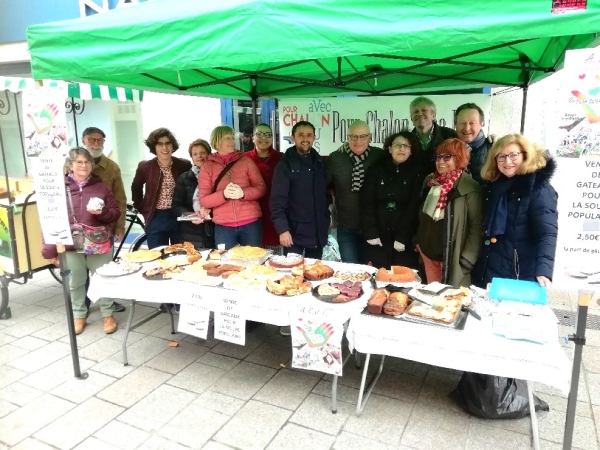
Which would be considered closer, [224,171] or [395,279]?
[395,279]

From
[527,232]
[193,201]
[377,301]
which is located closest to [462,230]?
[527,232]

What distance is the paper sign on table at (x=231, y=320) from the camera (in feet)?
9.12

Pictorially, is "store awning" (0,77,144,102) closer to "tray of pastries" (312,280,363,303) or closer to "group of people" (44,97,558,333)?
"group of people" (44,97,558,333)

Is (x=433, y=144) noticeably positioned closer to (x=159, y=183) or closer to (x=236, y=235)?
(x=236, y=235)

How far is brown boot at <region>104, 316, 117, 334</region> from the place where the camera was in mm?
3934

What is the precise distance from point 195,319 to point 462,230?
194 centimetres

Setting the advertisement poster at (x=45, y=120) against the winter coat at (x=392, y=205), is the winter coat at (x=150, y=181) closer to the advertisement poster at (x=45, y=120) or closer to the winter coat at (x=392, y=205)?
the advertisement poster at (x=45, y=120)

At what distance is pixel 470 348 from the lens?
2.20 m

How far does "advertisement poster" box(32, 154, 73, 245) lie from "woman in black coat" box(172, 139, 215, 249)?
1.28 metres

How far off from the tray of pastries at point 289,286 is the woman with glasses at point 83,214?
176 centimetres

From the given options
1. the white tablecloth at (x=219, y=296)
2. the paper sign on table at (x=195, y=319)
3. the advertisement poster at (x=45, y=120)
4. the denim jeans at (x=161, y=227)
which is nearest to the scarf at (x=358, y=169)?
the white tablecloth at (x=219, y=296)

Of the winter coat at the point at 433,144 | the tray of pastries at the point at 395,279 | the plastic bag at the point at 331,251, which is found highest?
the winter coat at the point at 433,144

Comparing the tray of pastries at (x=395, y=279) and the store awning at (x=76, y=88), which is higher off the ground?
the store awning at (x=76, y=88)

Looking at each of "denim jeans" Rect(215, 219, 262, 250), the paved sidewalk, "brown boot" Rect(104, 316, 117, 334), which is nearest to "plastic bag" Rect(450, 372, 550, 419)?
the paved sidewalk
